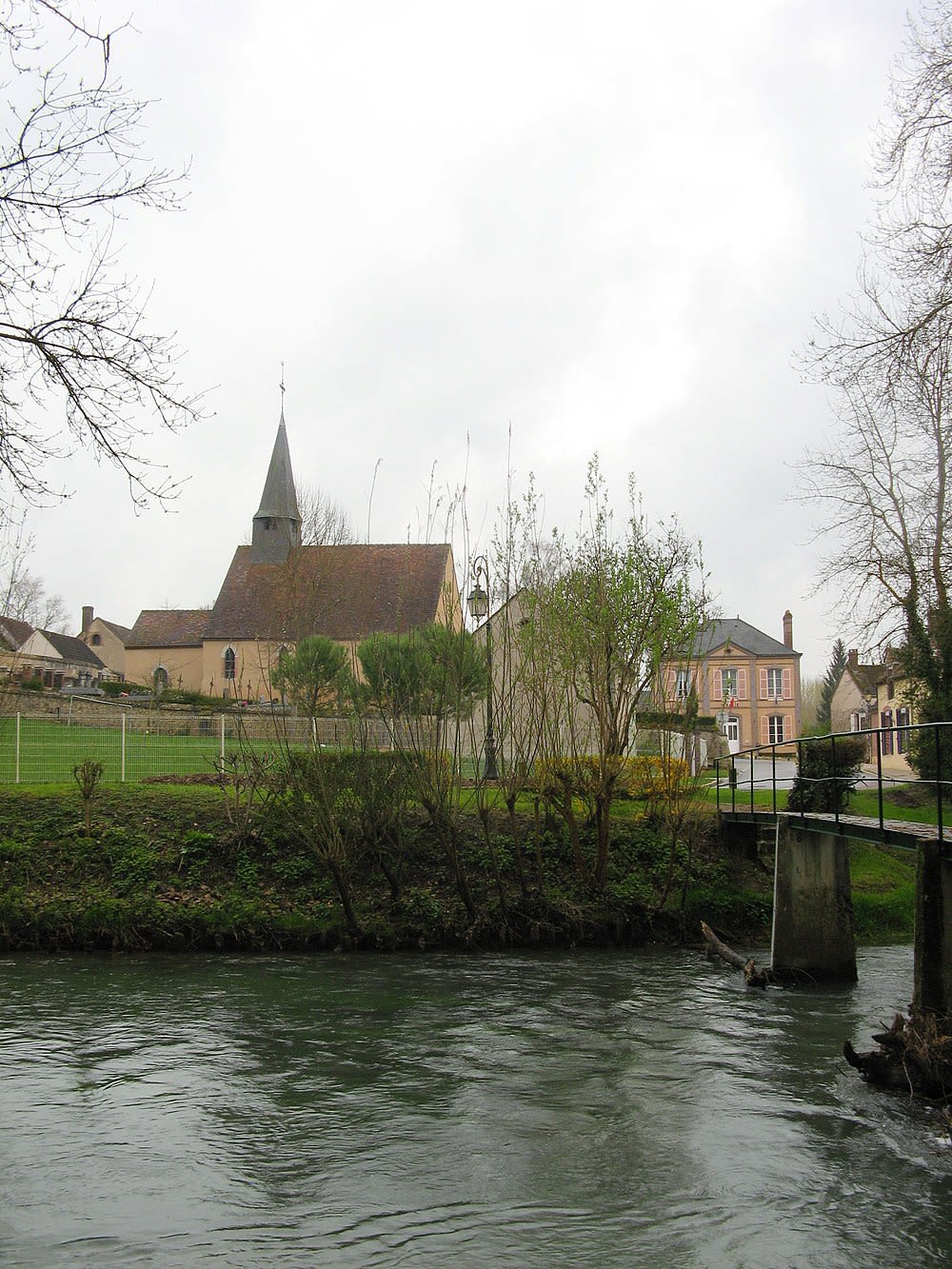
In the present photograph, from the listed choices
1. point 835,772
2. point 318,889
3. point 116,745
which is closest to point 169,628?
point 116,745

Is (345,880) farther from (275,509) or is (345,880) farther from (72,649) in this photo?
(72,649)

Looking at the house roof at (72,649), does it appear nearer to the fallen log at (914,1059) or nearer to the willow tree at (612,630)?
the willow tree at (612,630)

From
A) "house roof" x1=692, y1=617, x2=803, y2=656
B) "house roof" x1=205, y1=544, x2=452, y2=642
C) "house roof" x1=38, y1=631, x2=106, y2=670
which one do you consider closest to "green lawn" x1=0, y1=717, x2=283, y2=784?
"house roof" x1=205, y1=544, x2=452, y2=642

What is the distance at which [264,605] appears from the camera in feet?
207

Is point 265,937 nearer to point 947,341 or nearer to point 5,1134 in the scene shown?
point 5,1134

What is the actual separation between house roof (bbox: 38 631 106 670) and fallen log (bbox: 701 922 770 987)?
78.7m

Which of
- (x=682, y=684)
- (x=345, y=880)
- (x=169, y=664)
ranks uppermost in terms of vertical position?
(x=169, y=664)

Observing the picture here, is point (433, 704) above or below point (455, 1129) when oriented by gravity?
above

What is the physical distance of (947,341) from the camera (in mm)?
12984

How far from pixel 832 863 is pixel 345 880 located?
703 cm

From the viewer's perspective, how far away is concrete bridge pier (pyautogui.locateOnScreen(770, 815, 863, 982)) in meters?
14.7

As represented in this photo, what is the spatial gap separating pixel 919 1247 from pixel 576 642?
11.3 metres

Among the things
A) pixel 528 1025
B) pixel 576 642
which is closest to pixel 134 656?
pixel 576 642

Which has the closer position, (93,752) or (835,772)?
(835,772)
